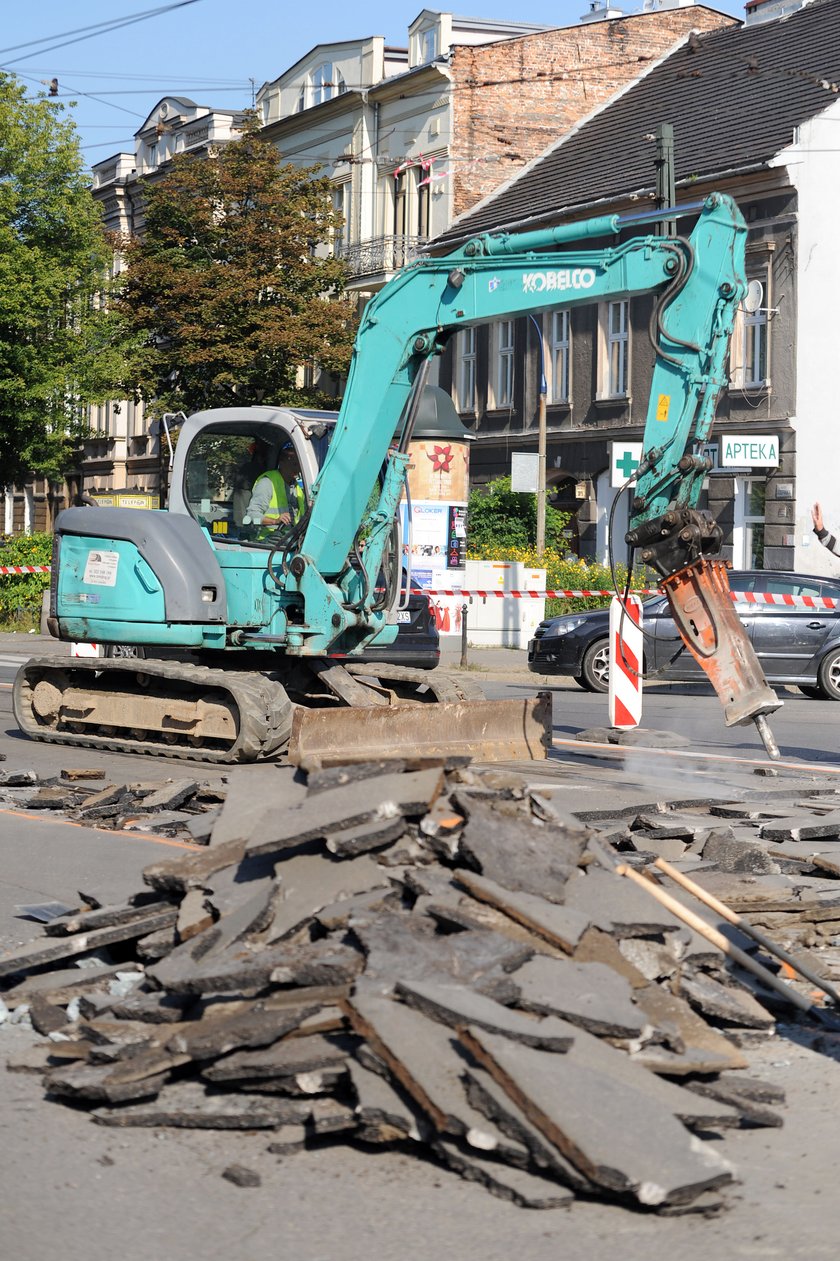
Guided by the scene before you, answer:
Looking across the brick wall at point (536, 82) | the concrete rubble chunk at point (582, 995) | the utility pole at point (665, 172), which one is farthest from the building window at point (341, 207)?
the concrete rubble chunk at point (582, 995)

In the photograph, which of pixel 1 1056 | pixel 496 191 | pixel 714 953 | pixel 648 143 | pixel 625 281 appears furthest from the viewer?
pixel 496 191

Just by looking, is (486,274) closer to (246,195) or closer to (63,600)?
(63,600)

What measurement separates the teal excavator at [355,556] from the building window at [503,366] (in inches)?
1086

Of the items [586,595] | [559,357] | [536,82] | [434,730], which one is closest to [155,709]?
[434,730]

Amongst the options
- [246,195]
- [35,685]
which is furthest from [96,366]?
[35,685]

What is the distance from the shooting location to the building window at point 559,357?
39062mm

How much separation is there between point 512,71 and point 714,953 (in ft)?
135

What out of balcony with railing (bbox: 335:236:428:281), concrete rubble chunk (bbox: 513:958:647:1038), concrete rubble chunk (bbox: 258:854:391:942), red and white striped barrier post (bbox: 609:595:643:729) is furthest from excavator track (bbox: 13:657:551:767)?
balcony with railing (bbox: 335:236:428:281)

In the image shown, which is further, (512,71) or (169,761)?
(512,71)

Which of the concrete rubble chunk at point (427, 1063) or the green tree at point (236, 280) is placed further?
the green tree at point (236, 280)

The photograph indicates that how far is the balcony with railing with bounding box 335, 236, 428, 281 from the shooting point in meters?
44.4

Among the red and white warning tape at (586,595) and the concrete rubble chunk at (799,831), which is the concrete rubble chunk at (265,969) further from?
the red and white warning tape at (586,595)

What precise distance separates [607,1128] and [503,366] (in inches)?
1494

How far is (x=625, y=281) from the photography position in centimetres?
1185
